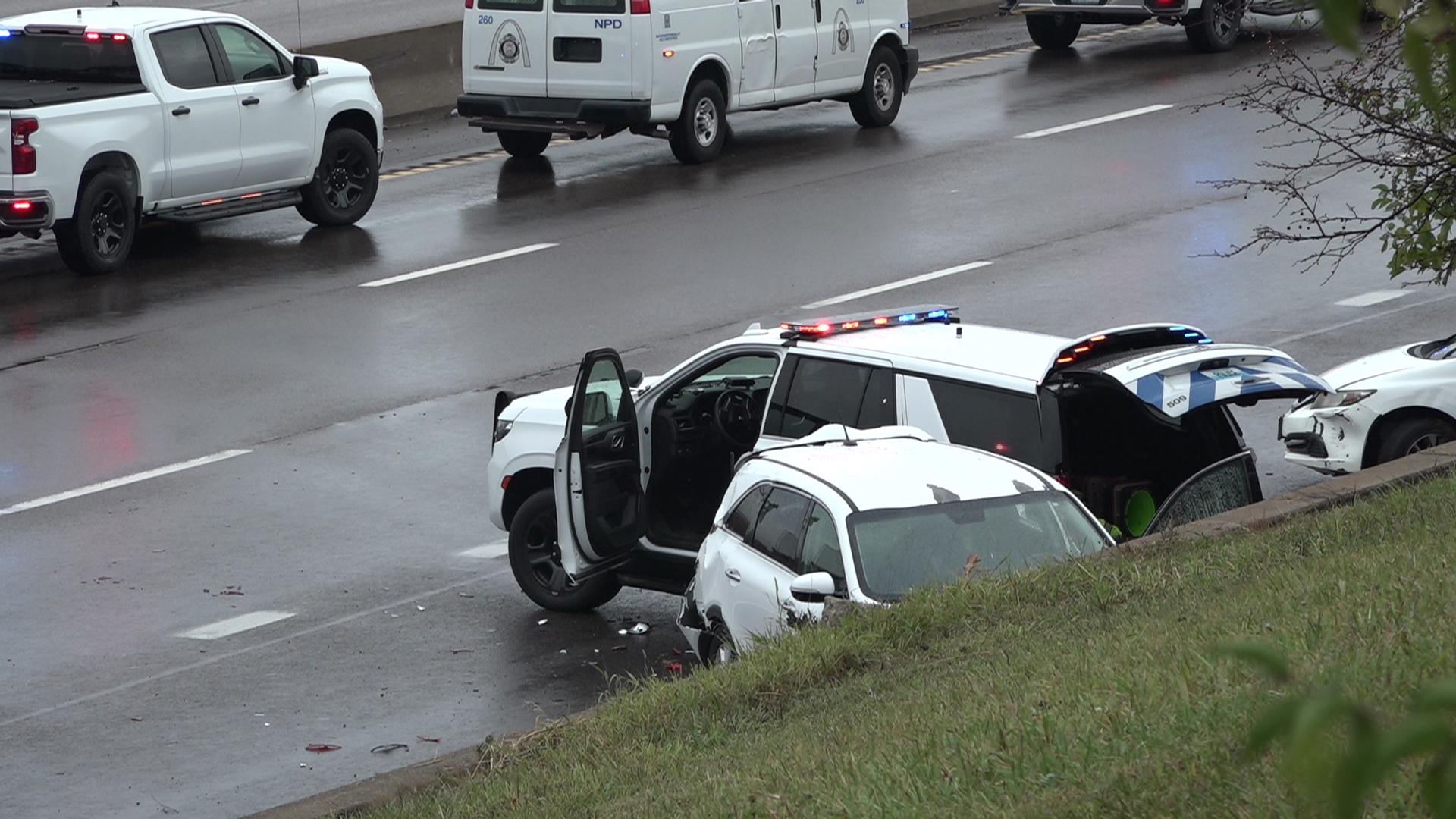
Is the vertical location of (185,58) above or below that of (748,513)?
above

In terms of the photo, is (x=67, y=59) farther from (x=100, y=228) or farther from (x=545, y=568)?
(x=545, y=568)

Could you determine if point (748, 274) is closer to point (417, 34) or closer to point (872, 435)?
point (872, 435)

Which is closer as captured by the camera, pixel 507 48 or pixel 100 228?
pixel 100 228

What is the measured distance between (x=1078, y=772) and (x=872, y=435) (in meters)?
4.44

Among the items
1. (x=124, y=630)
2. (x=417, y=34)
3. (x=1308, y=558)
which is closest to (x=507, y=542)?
(x=124, y=630)

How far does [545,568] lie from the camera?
1109 cm

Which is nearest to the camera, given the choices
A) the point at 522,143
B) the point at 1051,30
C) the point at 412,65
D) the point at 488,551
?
the point at 488,551

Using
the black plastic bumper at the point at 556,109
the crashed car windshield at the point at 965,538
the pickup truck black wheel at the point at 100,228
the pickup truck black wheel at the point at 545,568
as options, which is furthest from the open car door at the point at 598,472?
the black plastic bumper at the point at 556,109

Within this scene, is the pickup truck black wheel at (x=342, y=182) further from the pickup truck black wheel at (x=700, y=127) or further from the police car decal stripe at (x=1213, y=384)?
the police car decal stripe at (x=1213, y=384)

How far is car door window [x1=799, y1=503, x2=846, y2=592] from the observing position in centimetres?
883

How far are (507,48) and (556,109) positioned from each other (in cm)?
→ 90

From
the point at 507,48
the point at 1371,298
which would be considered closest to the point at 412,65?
the point at 507,48

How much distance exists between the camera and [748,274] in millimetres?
17922


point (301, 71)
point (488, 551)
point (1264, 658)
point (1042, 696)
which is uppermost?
point (1264, 658)
